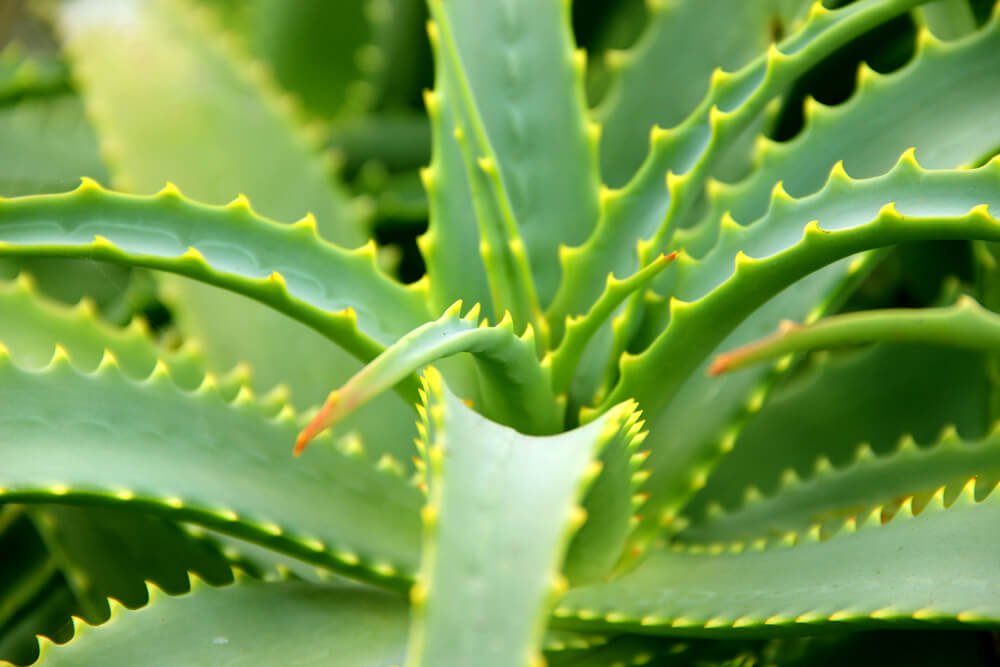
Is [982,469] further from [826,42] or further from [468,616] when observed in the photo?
[468,616]

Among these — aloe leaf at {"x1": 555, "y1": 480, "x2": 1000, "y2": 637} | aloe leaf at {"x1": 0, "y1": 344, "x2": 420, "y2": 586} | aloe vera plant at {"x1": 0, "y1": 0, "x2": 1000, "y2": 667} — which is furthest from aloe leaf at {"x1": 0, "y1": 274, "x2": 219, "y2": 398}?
aloe leaf at {"x1": 555, "y1": 480, "x2": 1000, "y2": 637}

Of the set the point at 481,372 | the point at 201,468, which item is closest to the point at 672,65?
the point at 481,372

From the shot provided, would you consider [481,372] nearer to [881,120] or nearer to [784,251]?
[784,251]

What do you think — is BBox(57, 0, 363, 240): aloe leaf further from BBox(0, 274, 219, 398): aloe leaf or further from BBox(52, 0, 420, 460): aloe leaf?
BBox(0, 274, 219, 398): aloe leaf

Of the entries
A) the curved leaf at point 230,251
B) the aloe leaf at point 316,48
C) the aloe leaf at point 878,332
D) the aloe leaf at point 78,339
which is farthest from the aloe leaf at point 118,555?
the aloe leaf at point 316,48

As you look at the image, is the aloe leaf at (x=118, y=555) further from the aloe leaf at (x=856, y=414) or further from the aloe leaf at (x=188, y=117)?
the aloe leaf at (x=856, y=414)

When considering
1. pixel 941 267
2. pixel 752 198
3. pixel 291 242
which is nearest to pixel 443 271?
pixel 291 242
